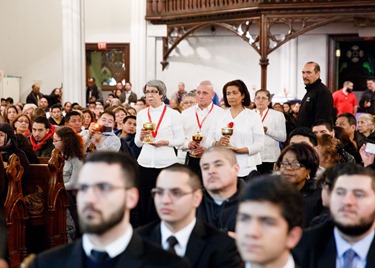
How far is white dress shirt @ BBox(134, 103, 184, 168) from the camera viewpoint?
8312 millimetres

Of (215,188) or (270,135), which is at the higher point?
(270,135)

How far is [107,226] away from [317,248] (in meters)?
1.39

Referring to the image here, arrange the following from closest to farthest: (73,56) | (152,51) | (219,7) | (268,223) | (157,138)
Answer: (268,223) < (157,138) < (73,56) < (219,7) < (152,51)

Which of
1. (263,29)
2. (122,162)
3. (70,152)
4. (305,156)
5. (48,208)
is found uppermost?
(263,29)

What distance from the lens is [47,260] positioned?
297 centimetres

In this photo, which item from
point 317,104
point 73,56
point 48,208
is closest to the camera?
point 48,208

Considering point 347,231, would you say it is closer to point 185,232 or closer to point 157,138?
point 185,232

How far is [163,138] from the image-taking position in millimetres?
8344

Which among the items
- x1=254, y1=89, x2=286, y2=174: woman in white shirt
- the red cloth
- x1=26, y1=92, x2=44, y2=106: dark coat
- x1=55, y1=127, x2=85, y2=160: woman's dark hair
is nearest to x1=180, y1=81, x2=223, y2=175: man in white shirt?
x1=254, y1=89, x2=286, y2=174: woman in white shirt

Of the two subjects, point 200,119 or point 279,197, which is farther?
point 200,119

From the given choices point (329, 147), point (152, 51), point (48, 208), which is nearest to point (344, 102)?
point (152, 51)

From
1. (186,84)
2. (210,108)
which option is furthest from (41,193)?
(186,84)

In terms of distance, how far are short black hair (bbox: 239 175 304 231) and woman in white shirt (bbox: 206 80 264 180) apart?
4480 mm

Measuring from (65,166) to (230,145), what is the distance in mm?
1984
